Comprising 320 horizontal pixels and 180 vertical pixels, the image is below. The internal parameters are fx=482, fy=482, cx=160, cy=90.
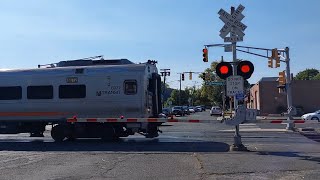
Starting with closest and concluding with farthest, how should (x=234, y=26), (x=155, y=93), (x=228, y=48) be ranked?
(x=234, y=26) → (x=228, y=48) → (x=155, y=93)

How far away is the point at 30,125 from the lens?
21953mm

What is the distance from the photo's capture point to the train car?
20844 mm

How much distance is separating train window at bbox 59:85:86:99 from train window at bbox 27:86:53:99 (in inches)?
20.5

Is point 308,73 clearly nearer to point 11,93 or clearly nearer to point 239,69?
point 11,93

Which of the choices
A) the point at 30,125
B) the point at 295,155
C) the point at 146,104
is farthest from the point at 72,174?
the point at 30,125

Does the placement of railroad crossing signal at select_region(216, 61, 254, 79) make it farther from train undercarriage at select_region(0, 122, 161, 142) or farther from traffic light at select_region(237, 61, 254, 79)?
train undercarriage at select_region(0, 122, 161, 142)

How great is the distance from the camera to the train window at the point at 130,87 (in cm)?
2080

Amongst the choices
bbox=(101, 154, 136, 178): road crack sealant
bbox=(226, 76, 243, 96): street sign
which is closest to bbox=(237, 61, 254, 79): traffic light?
bbox=(226, 76, 243, 96): street sign

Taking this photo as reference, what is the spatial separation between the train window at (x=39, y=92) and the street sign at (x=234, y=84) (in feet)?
29.5

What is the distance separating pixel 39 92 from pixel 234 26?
9.79 m

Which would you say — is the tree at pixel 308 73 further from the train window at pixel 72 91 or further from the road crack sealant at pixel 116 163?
the road crack sealant at pixel 116 163

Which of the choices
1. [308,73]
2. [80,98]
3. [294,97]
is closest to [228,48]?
[80,98]

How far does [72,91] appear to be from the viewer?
70.2 ft

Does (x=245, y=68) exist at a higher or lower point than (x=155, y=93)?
higher
